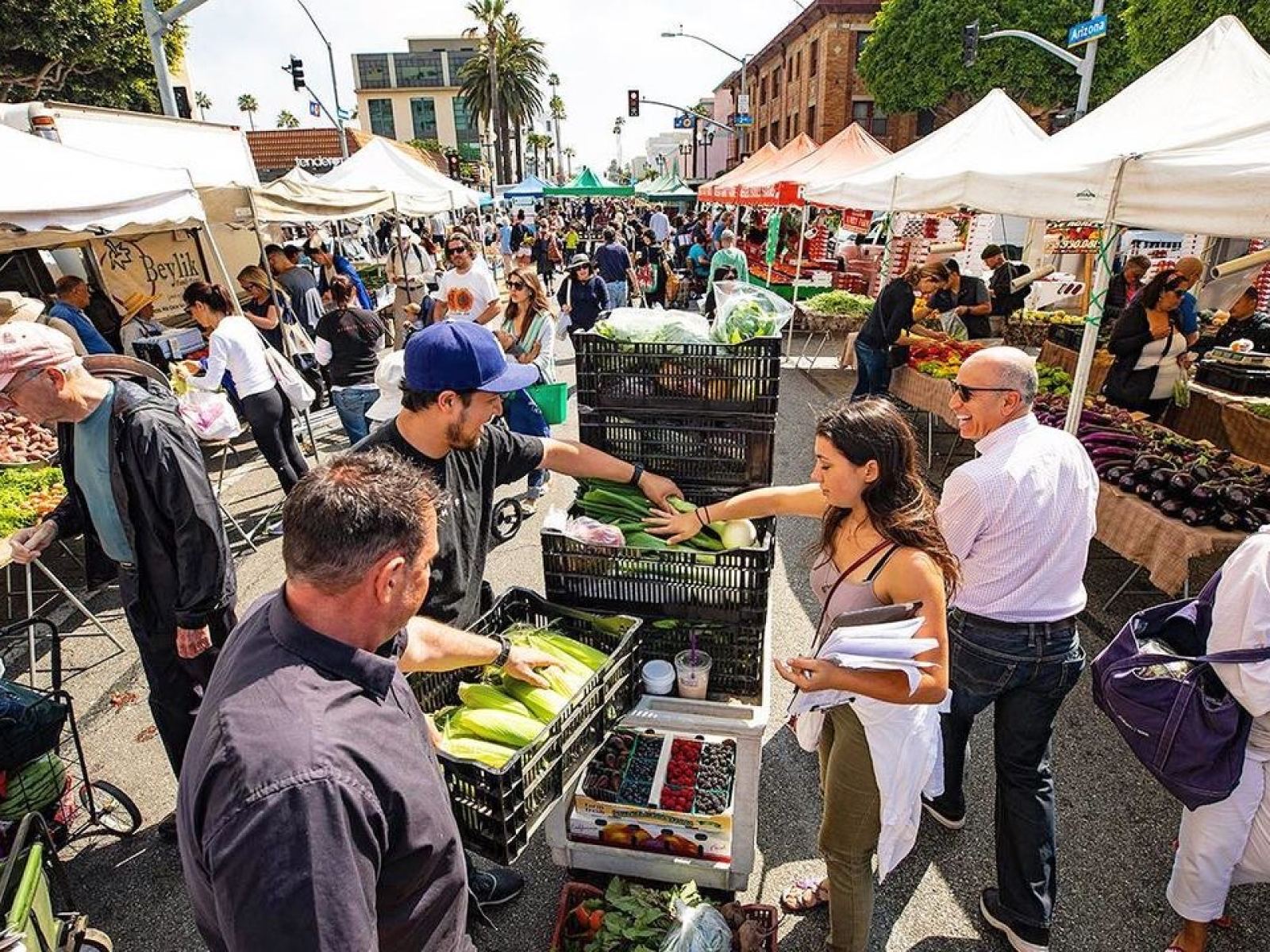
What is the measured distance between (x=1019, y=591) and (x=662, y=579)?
1333 mm

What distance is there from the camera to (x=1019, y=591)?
2627 mm

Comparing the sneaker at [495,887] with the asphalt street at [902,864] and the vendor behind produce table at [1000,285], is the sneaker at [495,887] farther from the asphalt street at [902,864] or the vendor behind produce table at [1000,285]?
the vendor behind produce table at [1000,285]

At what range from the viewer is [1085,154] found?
5.08 m

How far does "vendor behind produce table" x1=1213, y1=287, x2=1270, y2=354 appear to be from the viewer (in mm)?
9094

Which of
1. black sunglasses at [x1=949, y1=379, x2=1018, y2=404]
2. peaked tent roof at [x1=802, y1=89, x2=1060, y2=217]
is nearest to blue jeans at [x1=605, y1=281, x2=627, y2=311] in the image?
peaked tent roof at [x1=802, y1=89, x2=1060, y2=217]

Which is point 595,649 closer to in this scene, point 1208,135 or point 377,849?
point 377,849

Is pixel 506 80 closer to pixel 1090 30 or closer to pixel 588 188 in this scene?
pixel 588 188

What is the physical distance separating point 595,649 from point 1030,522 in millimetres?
1639

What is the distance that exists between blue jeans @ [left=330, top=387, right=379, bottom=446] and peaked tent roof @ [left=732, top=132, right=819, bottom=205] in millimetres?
12010

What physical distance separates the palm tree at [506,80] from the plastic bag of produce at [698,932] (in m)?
52.5

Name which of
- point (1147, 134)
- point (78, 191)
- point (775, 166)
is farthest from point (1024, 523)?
point (775, 166)

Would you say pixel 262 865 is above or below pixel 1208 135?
below

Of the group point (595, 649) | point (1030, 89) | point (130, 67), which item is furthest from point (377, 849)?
point (1030, 89)

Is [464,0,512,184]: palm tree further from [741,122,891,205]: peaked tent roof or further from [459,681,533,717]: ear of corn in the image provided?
[459,681,533,717]: ear of corn
